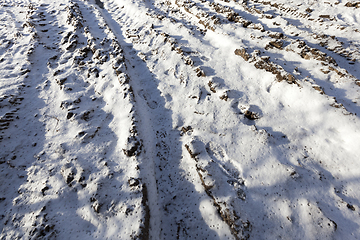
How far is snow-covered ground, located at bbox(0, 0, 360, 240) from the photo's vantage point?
24.2 ft

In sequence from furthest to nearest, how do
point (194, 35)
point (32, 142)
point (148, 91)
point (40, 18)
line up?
point (40, 18), point (194, 35), point (148, 91), point (32, 142)

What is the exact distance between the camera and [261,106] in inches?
418

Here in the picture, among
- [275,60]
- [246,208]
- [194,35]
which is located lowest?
[246,208]

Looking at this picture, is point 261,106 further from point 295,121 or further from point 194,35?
point 194,35

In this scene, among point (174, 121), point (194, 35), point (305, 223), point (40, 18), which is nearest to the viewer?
point (305, 223)

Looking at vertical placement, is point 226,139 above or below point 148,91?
below

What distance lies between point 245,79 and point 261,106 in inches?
115

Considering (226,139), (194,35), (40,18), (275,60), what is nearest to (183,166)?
(226,139)

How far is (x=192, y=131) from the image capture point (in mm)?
10594

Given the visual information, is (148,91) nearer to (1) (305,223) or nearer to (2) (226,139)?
(2) (226,139)

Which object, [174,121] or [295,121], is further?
[174,121]

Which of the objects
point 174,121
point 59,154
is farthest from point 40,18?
point 174,121

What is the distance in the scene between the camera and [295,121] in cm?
959

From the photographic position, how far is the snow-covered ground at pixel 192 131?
738 centimetres
